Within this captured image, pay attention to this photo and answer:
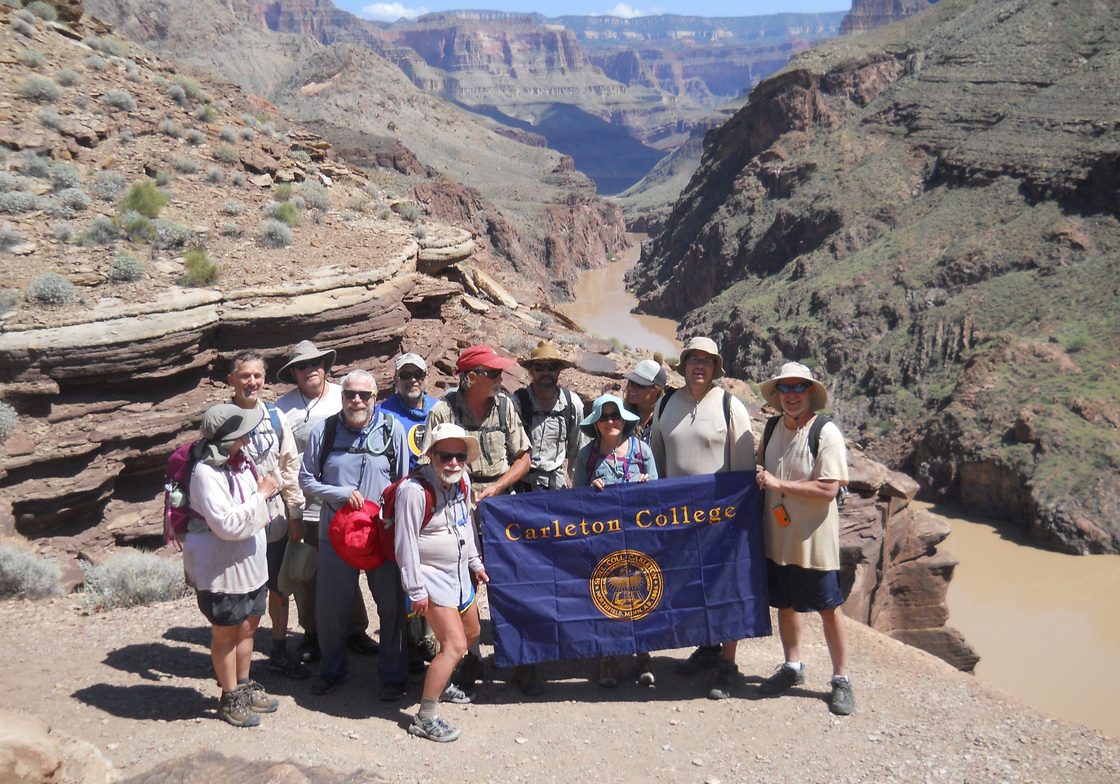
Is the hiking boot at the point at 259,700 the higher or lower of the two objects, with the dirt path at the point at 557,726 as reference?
higher

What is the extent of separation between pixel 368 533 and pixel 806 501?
2647mm

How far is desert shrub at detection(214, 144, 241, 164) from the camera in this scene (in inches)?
599

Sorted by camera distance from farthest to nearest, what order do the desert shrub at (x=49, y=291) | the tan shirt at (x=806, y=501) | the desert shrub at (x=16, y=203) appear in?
the desert shrub at (x=16, y=203), the desert shrub at (x=49, y=291), the tan shirt at (x=806, y=501)

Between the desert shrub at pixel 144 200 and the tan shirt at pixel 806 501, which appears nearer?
the tan shirt at pixel 806 501

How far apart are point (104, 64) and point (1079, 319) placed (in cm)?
2830

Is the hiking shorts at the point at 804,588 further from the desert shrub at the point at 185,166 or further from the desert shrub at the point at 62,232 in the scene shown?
the desert shrub at the point at 185,166

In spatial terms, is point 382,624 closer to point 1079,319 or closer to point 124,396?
point 124,396

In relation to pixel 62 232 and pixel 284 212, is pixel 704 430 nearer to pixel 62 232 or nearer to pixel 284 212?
pixel 62 232

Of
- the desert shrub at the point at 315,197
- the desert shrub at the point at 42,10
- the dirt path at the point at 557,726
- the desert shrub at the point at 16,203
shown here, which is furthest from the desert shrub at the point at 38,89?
the dirt path at the point at 557,726

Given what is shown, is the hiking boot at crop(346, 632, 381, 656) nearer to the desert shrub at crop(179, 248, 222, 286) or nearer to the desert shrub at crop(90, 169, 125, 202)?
the desert shrub at crop(179, 248, 222, 286)

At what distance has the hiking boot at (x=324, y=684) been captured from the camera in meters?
5.82

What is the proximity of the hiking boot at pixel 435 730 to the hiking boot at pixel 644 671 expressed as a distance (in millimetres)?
1523

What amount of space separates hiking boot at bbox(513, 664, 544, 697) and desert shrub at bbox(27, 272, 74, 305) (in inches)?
246

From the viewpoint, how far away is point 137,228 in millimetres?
11305
